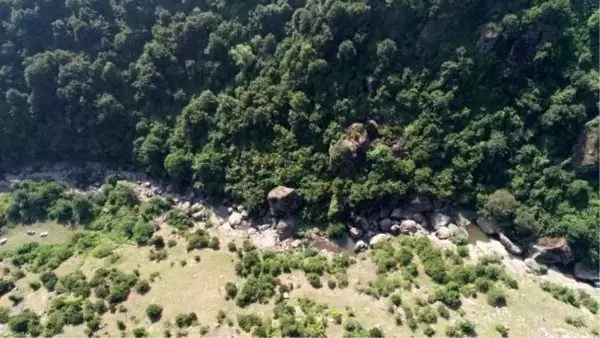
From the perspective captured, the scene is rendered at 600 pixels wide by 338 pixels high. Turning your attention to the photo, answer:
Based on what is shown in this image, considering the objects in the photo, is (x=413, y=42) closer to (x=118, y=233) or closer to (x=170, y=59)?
(x=170, y=59)

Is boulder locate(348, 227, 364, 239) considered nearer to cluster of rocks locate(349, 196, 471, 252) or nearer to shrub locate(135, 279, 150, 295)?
cluster of rocks locate(349, 196, 471, 252)

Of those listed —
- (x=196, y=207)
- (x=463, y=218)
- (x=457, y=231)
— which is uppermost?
(x=463, y=218)

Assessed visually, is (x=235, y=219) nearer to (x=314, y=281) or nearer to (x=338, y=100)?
(x=314, y=281)

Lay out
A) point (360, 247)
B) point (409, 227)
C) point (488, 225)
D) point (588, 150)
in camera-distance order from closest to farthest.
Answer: point (588, 150), point (488, 225), point (360, 247), point (409, 227)

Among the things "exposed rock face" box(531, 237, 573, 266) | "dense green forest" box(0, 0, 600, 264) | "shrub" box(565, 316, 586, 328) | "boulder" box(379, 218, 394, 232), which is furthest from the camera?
"boulder" box(379, 218, 394, 232)

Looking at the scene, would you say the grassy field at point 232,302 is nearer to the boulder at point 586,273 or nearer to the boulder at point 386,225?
the boulder at point 586,273

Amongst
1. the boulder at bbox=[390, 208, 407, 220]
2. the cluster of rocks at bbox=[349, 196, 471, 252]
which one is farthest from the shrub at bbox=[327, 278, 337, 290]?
the boulder at bbox=[390, 208, 407, 220]

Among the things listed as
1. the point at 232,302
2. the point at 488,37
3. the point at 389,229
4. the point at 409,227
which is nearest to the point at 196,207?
the point at 232,302
